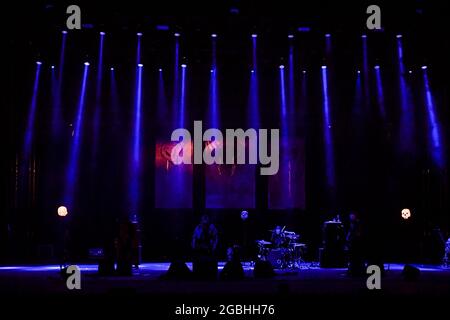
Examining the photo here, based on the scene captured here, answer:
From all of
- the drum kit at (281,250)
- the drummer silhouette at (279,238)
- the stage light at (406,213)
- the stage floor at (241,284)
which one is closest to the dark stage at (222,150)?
the stage light at (406,213)

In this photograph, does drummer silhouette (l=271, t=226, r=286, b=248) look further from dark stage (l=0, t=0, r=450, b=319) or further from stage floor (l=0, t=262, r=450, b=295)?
dark stage (l=0, t=0, r=450, b=319)

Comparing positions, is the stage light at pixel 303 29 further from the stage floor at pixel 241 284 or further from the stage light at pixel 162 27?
the stage floor at pixel 241 284

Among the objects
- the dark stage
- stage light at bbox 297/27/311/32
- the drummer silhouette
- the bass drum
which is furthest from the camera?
the dark stage

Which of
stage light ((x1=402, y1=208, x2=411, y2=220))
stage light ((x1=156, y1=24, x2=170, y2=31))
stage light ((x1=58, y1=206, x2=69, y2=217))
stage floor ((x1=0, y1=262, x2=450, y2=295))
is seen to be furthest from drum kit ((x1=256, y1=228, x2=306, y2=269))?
stage light ((x1=58, y1=206, x2=69, y2=217))

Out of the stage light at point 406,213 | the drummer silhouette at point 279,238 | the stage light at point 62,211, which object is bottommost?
the drummer silhouette at point 279,238

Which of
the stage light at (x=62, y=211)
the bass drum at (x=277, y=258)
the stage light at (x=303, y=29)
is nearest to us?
the stage light at (x=303, y=29)

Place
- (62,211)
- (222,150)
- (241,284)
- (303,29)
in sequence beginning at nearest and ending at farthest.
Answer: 1. (241,284)
2. (303,29)
3. (62,211)
4. (222,150)

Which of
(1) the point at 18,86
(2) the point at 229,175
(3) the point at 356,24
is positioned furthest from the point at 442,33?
(1) the point at 18,86

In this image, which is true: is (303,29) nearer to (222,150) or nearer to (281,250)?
(222,150)

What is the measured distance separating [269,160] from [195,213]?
2.69 m

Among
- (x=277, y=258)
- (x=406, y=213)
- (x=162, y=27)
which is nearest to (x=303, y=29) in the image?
(x=162, y=27)

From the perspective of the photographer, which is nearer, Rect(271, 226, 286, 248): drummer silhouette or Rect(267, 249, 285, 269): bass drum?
Rect(267, 249, 285, 269): bass drum
